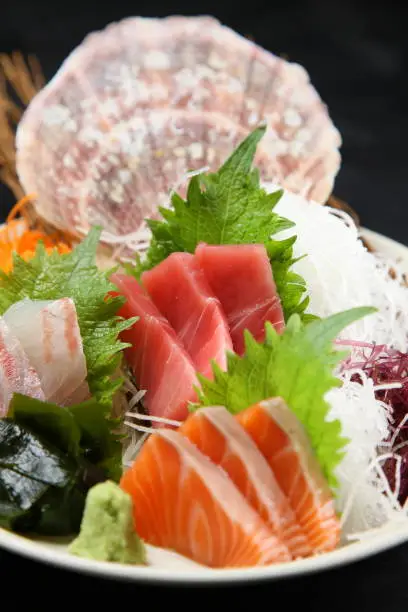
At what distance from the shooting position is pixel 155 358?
2.63m

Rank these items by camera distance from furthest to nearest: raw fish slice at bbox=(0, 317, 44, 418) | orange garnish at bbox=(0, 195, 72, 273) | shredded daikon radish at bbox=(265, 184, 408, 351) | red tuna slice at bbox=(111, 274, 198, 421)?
1. orange garnish at bbox=(0, 195, 72, 273)
2. shredded daikon radish at bbox=(265, 184, 408, 351)
3. red tuna slice at bbox=(111, 274, 198, 421)
4. raw fish slice at bbox=(0, 317, 44, 418)

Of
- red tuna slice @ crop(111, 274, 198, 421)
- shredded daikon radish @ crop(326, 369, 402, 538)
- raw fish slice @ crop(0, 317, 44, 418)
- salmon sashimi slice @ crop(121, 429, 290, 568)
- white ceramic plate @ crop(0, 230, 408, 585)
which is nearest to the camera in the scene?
white ceramic plate @ crop(0, 230, 408, 585)

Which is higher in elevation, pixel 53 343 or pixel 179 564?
pixel 53 343

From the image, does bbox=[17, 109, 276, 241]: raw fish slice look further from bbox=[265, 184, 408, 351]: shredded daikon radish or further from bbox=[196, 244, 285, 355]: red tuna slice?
bbox=[196, 244, 285, 355]: red tuna slice

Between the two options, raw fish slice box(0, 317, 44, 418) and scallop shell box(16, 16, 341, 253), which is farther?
scallop shell box(16, 16, 341, 253)

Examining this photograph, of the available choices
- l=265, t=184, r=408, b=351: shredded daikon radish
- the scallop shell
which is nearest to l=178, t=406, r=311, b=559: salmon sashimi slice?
l=265, t=184, r=408, b=351: shredded daikon radish

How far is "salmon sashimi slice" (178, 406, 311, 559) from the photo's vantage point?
208 cm

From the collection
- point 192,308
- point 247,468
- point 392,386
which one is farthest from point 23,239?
point 247,468

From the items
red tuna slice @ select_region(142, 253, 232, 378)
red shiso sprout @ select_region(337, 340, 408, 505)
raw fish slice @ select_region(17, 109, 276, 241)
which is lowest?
red shiso sprout @ select_region(337, 340, 408, 505)

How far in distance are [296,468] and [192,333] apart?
688mm

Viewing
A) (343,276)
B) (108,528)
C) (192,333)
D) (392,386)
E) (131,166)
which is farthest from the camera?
(131,166)

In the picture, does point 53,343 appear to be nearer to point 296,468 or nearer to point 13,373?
point 13,373

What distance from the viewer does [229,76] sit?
4117 millimetres

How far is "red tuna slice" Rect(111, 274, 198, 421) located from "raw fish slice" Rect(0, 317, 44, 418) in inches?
14.8
